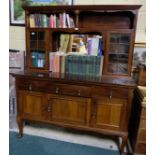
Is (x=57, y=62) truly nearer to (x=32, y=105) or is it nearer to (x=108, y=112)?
(x=32, y=105)

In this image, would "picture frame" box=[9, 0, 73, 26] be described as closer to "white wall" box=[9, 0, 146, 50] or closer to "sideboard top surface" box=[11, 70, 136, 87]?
"white wall" box=[9, 0, 146, 50]

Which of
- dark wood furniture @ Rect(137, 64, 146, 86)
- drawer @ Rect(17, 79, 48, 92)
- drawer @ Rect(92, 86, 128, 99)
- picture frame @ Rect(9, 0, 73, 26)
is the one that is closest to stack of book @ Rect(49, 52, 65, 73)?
drawer @ Rect(17, 79, 48, 92)

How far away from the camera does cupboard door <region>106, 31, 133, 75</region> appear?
6.63ft

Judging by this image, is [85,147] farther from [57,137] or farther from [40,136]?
[40,136]

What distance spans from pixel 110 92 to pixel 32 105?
95 centimetres

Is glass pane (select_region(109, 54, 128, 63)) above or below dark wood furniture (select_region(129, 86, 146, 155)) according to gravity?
above

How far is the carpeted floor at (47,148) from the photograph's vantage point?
209cm

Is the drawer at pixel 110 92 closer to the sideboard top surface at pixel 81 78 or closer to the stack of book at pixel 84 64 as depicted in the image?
the sideboard top surface at pixel 81 78

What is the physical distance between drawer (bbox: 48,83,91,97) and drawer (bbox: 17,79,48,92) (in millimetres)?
76

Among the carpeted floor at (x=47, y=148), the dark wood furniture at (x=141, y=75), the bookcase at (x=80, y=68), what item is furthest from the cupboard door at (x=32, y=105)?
the dark wood furniture at (x=141, y=75)

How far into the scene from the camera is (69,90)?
6.61 ft

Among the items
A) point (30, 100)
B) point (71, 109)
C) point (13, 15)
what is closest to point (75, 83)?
point (71, 109)
